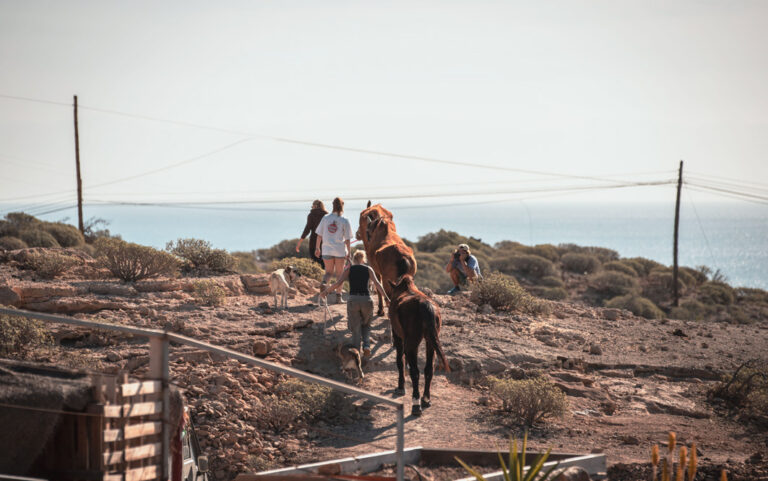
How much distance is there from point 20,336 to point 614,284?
2620 centimetres

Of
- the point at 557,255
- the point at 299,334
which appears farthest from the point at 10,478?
the point at 557,255

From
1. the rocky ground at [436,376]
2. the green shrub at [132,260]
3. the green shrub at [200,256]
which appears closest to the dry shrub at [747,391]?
the rocky ground at [436,376]

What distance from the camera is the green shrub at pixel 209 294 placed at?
1429cm

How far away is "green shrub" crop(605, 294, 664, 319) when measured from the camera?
27.3 meters

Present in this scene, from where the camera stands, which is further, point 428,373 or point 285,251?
point 285,251

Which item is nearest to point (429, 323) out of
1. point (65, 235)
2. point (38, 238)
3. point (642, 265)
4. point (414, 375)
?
point (414, 375)

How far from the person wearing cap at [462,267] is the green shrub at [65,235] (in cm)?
1556

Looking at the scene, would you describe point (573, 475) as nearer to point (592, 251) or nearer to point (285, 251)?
point (285, 251)

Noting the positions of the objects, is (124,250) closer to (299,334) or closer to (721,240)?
(299,334)

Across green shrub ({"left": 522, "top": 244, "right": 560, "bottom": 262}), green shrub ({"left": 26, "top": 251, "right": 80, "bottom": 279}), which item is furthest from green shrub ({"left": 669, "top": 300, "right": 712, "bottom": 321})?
green shrub ({"left": 26, "top": 251, "right": 80, "bottom": 279})

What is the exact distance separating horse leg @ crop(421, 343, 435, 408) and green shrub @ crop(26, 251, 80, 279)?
367 inches

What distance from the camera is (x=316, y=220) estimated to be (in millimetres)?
14789

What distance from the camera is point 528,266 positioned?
34.0 meters

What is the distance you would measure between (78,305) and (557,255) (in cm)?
3002
